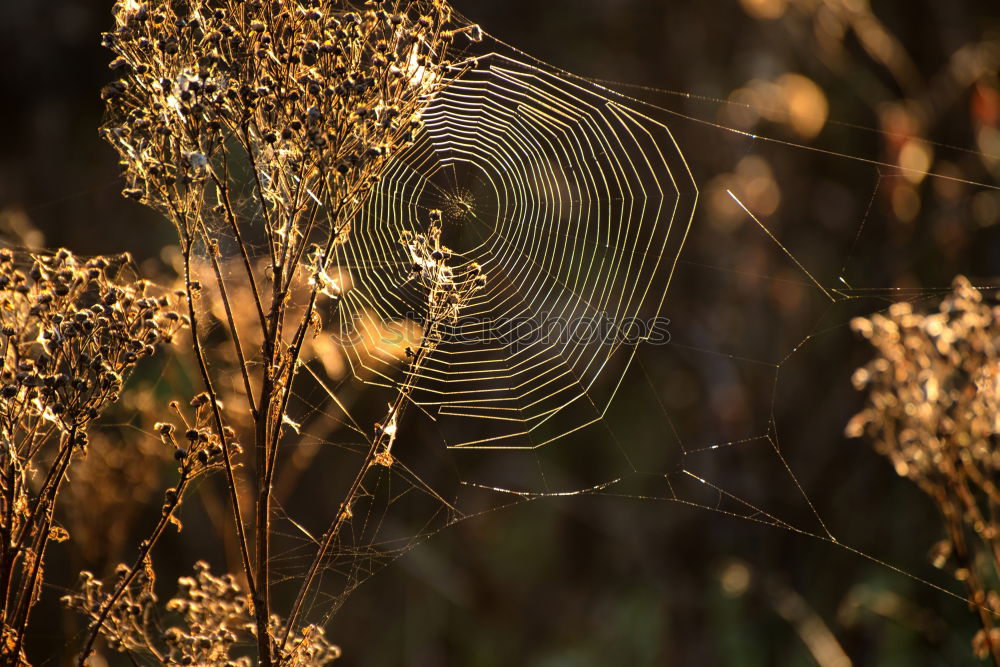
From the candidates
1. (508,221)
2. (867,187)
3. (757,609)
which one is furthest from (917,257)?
(508,221)

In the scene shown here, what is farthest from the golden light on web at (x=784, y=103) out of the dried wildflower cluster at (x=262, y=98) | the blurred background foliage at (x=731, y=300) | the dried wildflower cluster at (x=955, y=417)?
the dried wildflower cluster at (x=262, y=98)

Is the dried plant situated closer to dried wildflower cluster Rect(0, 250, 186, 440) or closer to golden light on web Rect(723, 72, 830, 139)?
dried wildflower cluster Rect(0, 250, 186, 440)

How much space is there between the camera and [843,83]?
17.9ft

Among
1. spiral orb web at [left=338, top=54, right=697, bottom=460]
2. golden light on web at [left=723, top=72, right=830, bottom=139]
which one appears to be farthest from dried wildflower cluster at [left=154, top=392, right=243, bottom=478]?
golden light on web at [left=723, top=72, right=830, bottom=139]

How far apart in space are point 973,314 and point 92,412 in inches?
63.7

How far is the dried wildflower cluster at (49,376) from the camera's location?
1.07 meters

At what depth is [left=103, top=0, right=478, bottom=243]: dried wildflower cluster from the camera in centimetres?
111

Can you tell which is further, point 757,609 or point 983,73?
point 983,73

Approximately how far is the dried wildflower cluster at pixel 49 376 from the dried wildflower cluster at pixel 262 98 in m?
0.16

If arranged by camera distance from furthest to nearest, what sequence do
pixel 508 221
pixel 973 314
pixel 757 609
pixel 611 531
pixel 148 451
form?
pixel 611 531, pixel 757 609, pixel 508 221, pixel 148 451, pixel 973 314

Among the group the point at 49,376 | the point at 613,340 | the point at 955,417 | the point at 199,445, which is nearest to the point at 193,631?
the point at 199,445

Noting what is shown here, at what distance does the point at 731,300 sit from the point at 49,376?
13.2 feet

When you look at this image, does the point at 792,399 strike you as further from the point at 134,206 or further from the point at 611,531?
the point at 134,206

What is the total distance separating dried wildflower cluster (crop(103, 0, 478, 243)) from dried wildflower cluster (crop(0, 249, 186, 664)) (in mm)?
163
